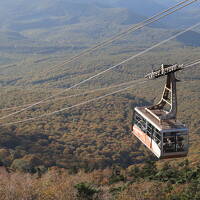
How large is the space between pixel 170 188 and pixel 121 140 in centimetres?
5990

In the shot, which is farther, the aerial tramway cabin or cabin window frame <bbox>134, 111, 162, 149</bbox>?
cabin window frame <bbox>134, 111, 162, 149</bbox>

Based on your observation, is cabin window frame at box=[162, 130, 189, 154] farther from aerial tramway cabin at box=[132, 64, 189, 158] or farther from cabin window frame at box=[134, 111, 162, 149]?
cabin window frame at box=[134, 111, 162, 149]

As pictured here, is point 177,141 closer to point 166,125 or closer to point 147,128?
point 166,125

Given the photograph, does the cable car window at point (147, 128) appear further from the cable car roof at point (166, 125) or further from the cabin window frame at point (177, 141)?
the cabin window frame at point (177, 141)

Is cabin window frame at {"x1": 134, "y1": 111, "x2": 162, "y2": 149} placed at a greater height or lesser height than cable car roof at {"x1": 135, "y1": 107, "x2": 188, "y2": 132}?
lesser

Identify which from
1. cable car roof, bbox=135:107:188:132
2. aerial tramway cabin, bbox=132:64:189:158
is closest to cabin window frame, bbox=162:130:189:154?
aerial tramway cabin, bbox=132:64:189:158

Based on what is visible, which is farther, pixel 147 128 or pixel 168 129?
pixel 147 128

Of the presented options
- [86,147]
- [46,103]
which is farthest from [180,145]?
[46,103]

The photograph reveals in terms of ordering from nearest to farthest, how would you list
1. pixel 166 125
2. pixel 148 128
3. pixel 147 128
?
pixel 166 125 < pixel 148 128 < pixel 147 128

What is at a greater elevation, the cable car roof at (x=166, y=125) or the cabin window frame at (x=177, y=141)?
the cable car roof at (x=166, y=125)

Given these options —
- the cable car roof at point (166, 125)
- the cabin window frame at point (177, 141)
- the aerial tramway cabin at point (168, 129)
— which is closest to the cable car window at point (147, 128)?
the aerial tramway cabin at point (168, 129)

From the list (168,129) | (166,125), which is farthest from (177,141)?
(166,125)

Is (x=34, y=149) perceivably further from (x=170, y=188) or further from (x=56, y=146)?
(x=170, y=188)

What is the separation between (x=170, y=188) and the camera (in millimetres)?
30172
